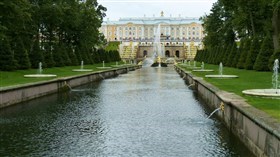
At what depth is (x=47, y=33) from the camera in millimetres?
55156

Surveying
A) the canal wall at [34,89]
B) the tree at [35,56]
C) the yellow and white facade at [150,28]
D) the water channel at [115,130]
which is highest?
the yellow and white facade at [150,28]

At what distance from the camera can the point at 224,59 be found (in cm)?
4978

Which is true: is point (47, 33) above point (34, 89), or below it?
above

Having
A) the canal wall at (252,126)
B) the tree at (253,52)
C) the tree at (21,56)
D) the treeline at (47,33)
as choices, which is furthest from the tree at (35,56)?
the canal wall at (252,126)

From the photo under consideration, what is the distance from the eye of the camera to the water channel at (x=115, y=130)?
10.8 m

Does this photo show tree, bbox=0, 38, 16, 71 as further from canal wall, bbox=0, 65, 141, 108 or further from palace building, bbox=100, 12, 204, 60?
palace building, bbox=100, 12, 204, 60

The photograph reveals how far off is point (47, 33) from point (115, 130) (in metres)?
43.6

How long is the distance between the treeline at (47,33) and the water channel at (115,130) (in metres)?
12.5

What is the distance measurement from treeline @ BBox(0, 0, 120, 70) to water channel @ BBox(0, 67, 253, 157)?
12501 mm

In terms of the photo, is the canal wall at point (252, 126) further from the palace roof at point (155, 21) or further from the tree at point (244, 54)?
the palace roof at point (155, 21)

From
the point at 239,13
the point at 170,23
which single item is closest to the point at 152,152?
the point at 239,13

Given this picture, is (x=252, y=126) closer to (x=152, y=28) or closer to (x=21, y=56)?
(x=21, y=56)

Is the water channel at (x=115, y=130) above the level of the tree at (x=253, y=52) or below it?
below

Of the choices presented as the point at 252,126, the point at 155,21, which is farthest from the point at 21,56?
the point at 155,21
